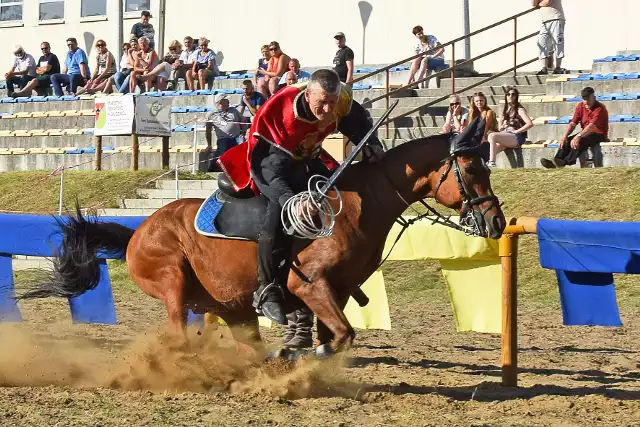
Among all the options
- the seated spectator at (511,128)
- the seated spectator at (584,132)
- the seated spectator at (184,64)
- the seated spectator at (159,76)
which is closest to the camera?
the seated spectator at (584,132)

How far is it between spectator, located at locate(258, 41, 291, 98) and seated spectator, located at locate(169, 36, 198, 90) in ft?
15.0

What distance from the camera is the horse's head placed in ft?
23.6

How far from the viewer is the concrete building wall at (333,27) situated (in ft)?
77.0

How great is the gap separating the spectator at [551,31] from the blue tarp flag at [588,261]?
12915mm

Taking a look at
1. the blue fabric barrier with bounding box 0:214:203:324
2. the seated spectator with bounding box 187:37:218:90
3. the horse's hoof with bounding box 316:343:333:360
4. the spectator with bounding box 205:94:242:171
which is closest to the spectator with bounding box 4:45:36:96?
the seated spectator with bounding box 187:37:218:90

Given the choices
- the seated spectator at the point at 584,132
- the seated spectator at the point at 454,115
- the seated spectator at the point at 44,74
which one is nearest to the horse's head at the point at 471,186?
the seated spectator at the point at 584,132

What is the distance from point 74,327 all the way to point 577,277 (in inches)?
221

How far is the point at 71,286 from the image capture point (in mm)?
8555

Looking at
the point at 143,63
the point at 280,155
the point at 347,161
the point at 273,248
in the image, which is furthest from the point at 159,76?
the point at 347,161

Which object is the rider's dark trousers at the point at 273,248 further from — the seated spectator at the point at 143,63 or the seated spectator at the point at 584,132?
the seated spectator at the point at 143,63

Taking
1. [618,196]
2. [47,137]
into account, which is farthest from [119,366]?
[47,137]

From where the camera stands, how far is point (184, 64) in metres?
25.8

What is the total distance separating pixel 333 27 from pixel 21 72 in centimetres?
836

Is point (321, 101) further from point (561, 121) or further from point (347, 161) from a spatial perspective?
point (561, 121)
